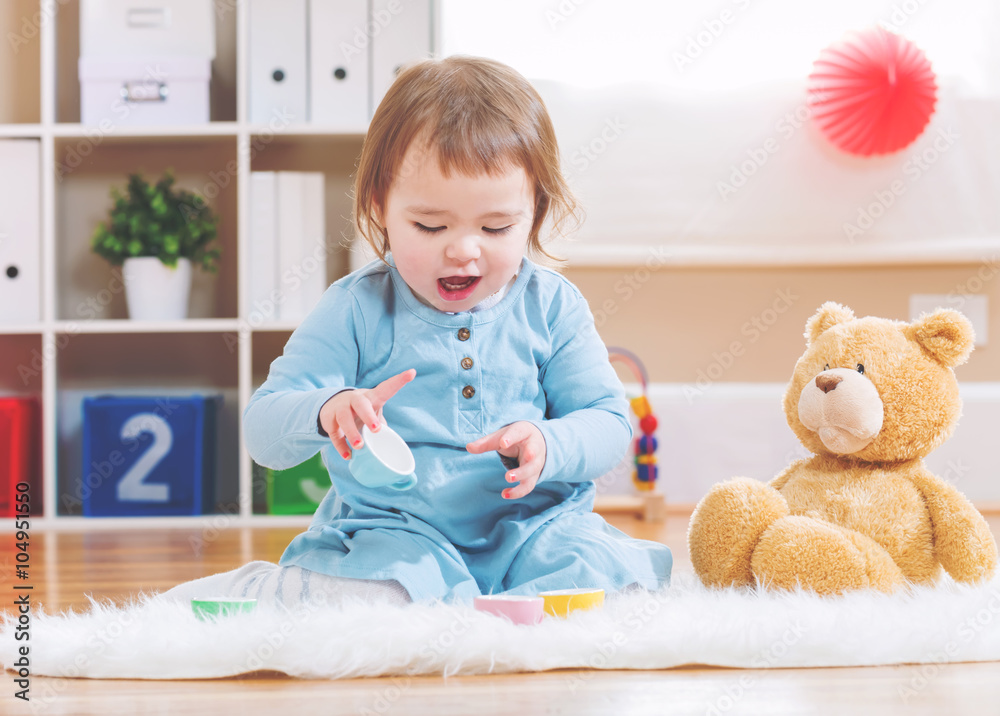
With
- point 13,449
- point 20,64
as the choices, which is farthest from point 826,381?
point 20,64

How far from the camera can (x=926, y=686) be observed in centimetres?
62

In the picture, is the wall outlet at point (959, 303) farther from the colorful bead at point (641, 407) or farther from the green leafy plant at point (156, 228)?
the green leafy plant at point (156, 228)

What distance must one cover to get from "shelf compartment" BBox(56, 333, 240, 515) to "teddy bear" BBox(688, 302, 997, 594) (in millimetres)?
1290

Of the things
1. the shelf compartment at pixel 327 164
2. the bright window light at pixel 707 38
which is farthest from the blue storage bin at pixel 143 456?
the bright window light at pixel 707 38

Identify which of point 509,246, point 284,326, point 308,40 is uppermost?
point 308,40

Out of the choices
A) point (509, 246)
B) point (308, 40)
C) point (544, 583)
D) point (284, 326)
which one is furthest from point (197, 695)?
point (308, 40)

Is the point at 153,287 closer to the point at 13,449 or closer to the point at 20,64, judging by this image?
the point at 13,449

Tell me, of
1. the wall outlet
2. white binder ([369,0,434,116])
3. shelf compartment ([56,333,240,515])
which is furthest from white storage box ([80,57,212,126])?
the wall outlet

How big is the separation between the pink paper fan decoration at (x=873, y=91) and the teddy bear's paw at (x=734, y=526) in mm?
1181

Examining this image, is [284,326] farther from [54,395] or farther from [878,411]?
[878,411]

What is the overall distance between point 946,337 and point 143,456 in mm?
1370

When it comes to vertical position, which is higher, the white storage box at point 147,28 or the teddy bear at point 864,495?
the white storage box at point 147,28

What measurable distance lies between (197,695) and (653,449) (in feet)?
4.14

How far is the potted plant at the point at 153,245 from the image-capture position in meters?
1.76
